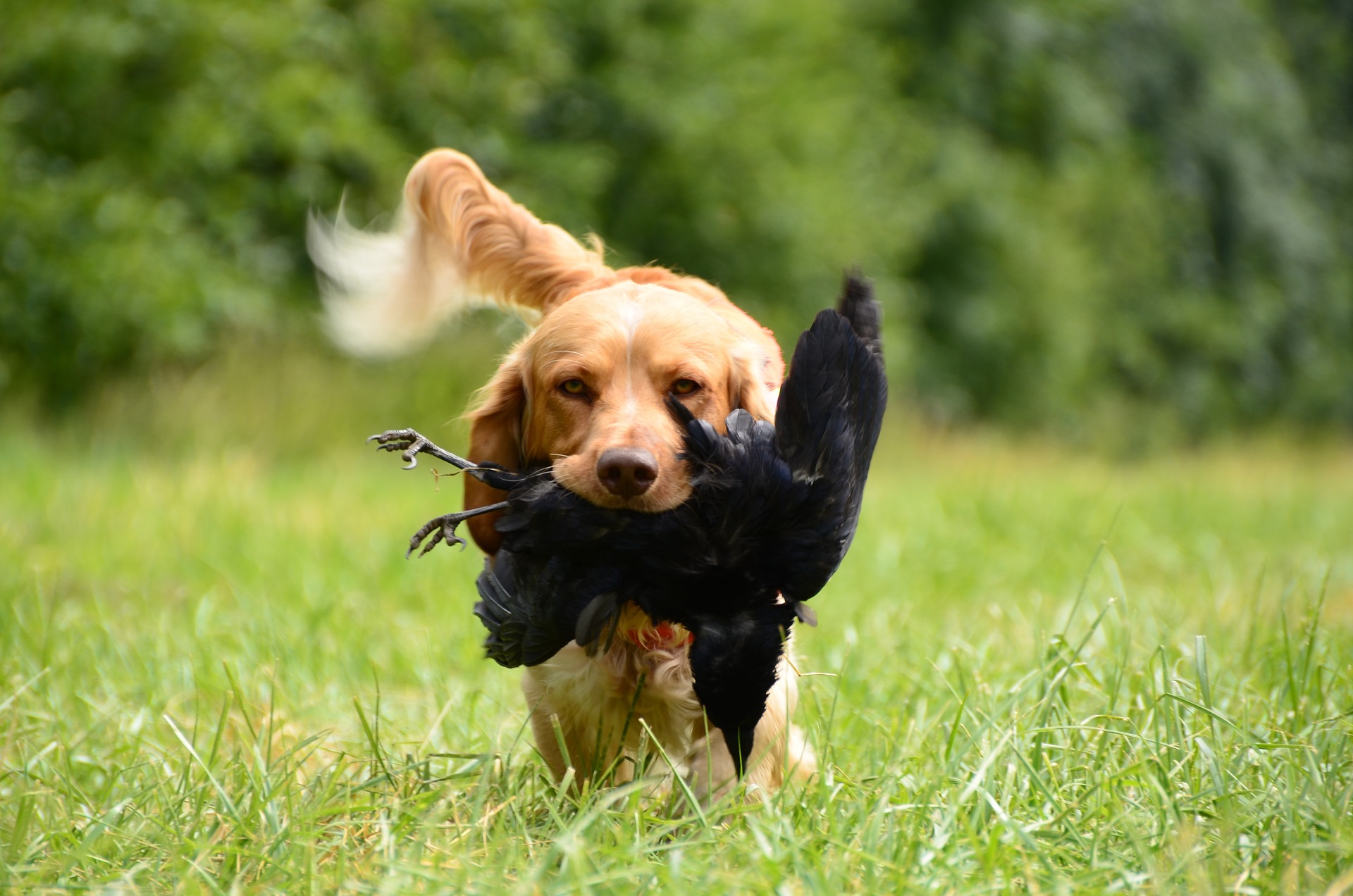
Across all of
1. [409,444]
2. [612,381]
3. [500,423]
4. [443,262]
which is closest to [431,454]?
[409,444]

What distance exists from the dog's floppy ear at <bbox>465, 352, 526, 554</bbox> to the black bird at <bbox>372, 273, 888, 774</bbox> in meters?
0.62

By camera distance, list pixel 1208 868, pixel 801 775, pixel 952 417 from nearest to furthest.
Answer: pixel 1208 868, pixel 801 775, pixel 952 417

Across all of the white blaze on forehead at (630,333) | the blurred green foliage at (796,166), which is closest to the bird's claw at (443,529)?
the white blaze on forehead at (630,333)

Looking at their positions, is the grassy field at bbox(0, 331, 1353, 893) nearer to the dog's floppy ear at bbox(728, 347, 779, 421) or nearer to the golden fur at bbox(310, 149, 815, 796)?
the golden fur at bbox(310, 149, 815, 796)

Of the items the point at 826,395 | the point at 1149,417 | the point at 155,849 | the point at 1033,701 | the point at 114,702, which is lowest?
the point at 1149,417

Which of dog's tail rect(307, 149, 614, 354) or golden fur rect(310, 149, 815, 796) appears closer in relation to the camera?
golden fur rect(310, 149, 815, 796)

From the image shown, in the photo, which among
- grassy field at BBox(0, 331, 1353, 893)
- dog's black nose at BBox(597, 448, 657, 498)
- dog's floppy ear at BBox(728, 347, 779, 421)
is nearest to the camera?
grassy field at BBox(0, 331, 1353, 893)

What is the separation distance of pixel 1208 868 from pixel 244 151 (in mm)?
9027

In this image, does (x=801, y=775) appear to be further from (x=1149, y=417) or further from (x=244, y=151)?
(x=1149, y=417)

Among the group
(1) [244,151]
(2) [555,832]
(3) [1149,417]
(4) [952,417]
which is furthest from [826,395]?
(3) [1149,417]

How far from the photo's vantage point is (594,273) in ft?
10.5

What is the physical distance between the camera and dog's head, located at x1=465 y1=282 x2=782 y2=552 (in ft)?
8.14

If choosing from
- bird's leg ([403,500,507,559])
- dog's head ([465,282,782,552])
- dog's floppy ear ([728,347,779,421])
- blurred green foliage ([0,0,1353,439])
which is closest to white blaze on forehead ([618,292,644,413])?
dog's head ([465,282,782,552])

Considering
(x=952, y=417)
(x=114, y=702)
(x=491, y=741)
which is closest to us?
(x=491, y=741)
